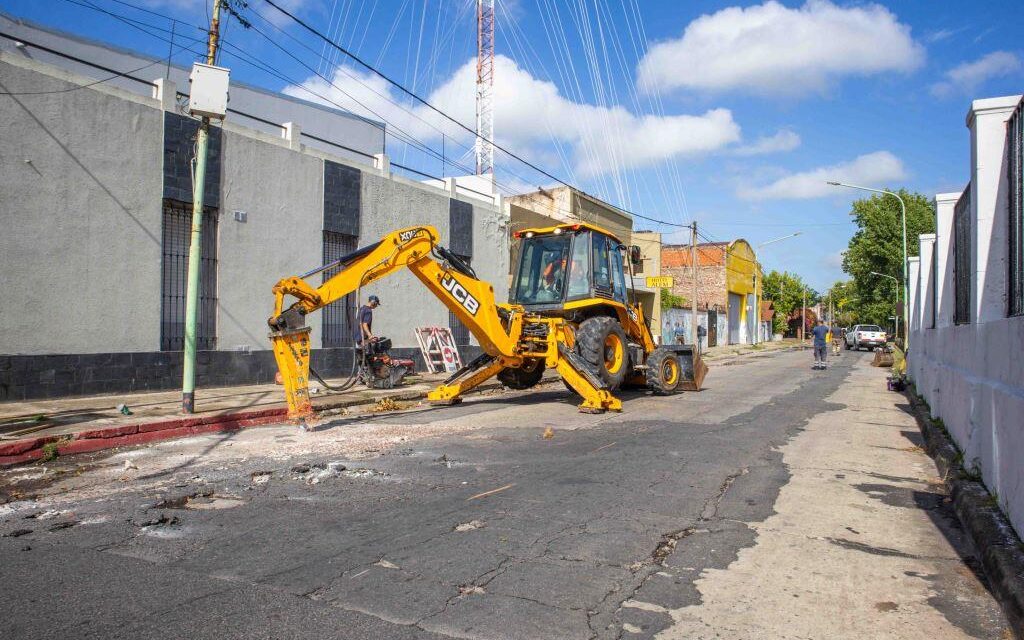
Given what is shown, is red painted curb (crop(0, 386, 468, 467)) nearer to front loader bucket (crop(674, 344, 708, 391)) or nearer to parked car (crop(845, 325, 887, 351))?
front loader bucket (crop(674, 344, 708, 391))

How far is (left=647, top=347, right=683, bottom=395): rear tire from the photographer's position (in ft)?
Answer: 43.5

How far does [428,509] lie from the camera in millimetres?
5316

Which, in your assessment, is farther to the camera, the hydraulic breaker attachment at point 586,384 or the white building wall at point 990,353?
the hydraulic breaker attachment at point 586,384

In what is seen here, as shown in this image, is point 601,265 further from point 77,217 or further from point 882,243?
point 882,243

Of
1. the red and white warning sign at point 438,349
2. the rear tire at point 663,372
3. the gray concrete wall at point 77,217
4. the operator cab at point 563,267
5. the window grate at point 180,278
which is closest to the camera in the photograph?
the gray concrete wall at point 77,217

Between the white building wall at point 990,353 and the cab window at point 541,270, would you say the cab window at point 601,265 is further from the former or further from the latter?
the white building wall at point 990,353

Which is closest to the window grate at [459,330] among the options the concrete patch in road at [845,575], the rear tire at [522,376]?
the rear tire at [522,376]

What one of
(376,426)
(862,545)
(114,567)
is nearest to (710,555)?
(862,545)

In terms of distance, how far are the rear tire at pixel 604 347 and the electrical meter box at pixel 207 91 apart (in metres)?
6.49

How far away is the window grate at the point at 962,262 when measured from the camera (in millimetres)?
7691

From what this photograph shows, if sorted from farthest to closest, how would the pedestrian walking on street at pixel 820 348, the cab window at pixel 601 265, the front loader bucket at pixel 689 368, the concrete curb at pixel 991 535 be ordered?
the pedestrian walking on street at pixel 820 348 → the front loader bucket at pixel 689 368 → the cab window at pixel 601 265 → the concrete curb at pixel 991 535

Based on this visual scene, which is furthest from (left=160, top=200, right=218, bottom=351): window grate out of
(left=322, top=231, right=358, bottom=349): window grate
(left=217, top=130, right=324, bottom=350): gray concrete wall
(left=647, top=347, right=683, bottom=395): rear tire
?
(left=647, top=347, right=683, bottom=395): rear tire

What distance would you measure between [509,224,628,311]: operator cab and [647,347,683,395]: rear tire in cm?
161

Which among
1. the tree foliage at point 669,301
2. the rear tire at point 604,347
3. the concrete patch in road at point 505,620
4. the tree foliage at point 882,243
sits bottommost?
the concrete patch in road at point 505,620
